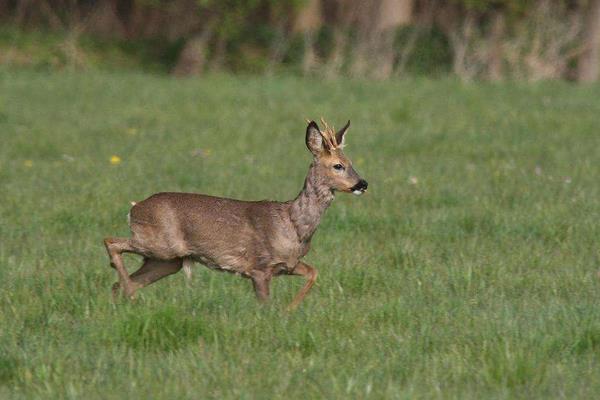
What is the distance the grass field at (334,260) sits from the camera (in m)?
5.62

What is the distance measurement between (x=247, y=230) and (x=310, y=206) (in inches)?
15.8

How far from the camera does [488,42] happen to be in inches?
1046

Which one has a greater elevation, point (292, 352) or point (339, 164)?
point (339, 164)

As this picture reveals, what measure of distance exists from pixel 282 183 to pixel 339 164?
4.98 metres

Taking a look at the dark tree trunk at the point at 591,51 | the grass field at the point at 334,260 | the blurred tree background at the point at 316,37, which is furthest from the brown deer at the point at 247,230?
the dark tree trunk at the point at 591,51

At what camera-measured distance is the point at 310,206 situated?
22.9 ft

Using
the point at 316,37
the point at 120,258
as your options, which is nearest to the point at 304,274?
the point at 120,258

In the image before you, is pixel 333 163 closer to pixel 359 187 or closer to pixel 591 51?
pixel 359 187

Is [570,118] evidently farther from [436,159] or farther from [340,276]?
[340,276]

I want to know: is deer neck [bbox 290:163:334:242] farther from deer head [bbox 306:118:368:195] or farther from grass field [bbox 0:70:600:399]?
grass field [bbox 0:70:600:399]

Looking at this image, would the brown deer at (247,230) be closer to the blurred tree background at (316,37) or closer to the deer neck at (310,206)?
the deer neck at (310,206)

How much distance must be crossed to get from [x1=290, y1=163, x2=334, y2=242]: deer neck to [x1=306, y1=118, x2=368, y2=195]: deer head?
8 cm

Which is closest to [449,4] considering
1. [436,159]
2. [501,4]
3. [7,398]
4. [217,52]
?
[501,4]

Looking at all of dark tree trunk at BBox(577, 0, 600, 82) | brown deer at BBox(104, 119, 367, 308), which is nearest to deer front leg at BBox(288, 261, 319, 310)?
brown deer at BBox(104, 119, 367, 308)
